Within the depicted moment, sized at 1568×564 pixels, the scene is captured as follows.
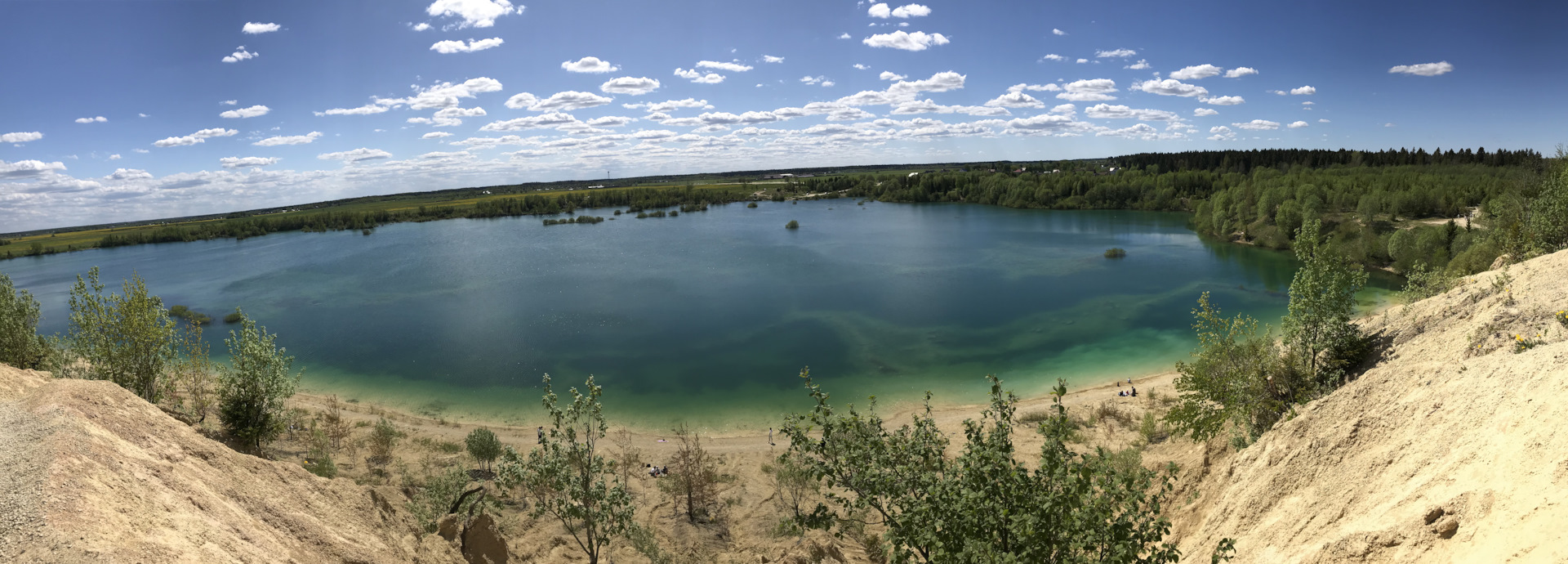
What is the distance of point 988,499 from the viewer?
22.4ft

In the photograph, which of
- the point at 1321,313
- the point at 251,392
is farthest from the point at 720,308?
the point at 1321,313

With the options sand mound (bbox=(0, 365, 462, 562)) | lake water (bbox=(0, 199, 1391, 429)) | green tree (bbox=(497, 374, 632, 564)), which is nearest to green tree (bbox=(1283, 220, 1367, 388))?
green tree (bbox=(497, 374, 632, 564))

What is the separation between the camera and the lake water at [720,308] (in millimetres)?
33625

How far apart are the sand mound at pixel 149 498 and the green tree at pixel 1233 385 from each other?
1607cm

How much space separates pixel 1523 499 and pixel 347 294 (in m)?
73.6

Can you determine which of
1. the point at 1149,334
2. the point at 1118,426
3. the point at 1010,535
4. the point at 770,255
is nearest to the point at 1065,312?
the point at 1149,334

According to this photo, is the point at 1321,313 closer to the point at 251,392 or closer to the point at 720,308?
the point at 251,392

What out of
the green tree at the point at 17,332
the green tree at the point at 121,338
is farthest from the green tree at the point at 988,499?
the green tree at the point at 17,332

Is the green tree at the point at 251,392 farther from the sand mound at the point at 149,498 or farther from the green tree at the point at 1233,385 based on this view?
the green tree at the point at 1233,385

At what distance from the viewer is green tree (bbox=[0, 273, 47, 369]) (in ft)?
54.3

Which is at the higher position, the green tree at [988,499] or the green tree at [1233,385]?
the green tree at [988,499]

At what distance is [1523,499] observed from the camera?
248 inches

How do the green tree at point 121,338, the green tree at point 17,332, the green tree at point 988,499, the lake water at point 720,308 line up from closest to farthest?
the green tree at point 988,499, the green tree at point 121,338, the green tree at point 17,332, the lake water at point 720,308

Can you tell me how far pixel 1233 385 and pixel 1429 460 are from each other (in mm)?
5372
